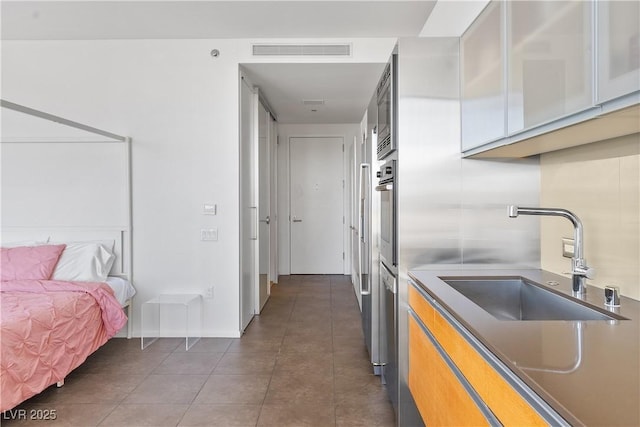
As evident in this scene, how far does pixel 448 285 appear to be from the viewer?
68.0 inches

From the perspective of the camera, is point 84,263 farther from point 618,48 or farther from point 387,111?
point 618,48

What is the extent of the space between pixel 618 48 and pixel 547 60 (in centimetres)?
33

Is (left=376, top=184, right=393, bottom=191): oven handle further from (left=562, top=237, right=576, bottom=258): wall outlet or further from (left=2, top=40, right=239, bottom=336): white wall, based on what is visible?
(left=2, top=40, right=239, bottom=336): white wall

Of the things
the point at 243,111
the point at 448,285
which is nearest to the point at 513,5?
the point at 448,285

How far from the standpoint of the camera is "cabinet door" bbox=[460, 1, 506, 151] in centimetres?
163

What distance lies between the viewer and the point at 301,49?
361 cm

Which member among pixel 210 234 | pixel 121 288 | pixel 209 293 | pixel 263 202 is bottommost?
pixel 209 293

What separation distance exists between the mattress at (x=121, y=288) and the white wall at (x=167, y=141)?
0.15 meters

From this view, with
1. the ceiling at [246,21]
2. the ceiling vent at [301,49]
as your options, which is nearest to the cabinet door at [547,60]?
the ceiling at [246,21]

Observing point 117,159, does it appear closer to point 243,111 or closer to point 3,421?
point 243,111

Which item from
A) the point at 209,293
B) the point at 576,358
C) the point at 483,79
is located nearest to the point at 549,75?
the point at 483,79

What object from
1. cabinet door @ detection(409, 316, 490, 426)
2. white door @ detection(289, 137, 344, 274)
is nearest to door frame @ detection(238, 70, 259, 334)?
cabinet door @ detection(409, 316, 490, 426)

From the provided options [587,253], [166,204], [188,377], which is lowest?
[188,377]

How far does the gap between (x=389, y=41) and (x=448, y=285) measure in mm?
2669
